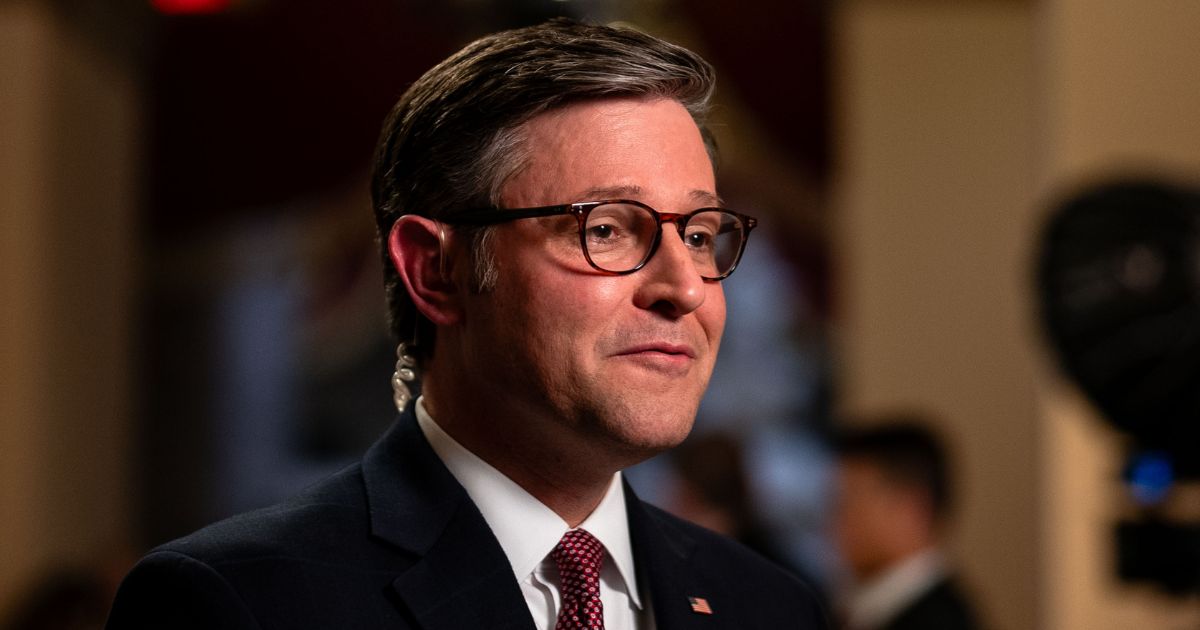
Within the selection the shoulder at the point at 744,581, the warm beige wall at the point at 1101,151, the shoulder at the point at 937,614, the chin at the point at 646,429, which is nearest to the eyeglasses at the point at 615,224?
Result: the chin at the point at 646,429

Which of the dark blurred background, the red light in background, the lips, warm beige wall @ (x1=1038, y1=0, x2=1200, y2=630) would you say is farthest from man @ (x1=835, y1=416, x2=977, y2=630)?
the red light in background

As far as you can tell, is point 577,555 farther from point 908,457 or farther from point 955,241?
point 955,241

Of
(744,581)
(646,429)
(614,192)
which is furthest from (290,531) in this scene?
(744,581)

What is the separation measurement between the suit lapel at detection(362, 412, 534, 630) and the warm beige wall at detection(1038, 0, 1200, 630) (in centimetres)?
318

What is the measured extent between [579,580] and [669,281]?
1.08ft

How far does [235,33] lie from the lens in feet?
23.8

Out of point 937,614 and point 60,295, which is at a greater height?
point 60,295

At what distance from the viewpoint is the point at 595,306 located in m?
1.47

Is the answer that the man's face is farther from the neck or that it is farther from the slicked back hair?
the slicked back hair

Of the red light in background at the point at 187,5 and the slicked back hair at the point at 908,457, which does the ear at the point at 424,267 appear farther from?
the red light in background at the point at 187,5

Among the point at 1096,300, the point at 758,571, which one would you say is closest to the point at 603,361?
the point at 758,571

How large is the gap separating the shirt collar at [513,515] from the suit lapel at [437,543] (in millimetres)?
19

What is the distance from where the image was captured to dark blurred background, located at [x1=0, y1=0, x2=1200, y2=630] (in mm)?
4531

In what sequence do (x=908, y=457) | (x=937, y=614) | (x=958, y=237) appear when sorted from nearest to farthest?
(x=937, y=614) < (x=908, y=457) < (x=958, y=237)
